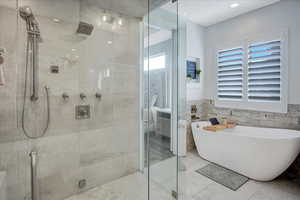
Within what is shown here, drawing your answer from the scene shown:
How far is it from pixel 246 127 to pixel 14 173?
357cm

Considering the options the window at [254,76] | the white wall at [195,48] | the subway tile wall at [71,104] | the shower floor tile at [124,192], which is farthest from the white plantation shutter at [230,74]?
the shower floor tile at [124,192]

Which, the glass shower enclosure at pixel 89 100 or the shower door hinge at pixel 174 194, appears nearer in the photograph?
the glass shower enclosure at pixel 89 100

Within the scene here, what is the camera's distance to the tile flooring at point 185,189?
187cm

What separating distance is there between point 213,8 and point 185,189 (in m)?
3.07

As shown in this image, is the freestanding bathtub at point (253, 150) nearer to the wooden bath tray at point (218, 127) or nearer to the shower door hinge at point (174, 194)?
the wooden bath tray at point (218, 127)

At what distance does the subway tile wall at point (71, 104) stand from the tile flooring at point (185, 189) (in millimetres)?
188

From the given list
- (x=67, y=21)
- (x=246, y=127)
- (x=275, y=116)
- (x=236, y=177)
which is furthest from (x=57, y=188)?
(x=275, y=116)

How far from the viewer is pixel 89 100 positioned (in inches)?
78.9

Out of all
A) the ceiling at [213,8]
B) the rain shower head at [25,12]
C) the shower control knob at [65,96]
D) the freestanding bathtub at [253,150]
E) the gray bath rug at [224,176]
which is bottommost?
the gray bath rug at [224,176]

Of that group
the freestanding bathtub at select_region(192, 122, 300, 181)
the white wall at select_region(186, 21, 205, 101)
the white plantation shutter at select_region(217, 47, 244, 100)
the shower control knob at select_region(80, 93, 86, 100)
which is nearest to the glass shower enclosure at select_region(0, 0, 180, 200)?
the shower control knob at select_region(80, 93, 86, 100)

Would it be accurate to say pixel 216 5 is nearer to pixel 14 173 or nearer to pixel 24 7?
pixel 24 7

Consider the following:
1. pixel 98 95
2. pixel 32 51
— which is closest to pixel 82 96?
pixel 98 95

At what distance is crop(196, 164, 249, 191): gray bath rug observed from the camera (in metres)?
2.12

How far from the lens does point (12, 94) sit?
59.5 inches
